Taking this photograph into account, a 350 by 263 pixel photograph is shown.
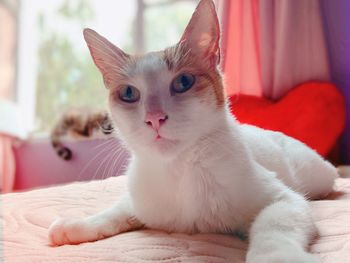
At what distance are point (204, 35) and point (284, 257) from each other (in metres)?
0.53

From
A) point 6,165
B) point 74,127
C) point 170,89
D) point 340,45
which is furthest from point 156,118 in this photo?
point 6,165

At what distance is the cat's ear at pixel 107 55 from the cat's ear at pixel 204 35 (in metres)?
0.15

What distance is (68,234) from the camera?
0.98 metres

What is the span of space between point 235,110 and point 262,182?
107 centimetres

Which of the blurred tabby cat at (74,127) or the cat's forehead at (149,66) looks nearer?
the cat's forehead at (149,66)

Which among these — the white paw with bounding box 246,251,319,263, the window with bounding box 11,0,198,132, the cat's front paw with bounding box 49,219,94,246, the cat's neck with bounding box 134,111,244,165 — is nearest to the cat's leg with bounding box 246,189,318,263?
the white paw with bounding box 246,251,319,263

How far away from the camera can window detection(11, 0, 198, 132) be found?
3.11 metres

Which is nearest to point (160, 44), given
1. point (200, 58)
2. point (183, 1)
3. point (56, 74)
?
point (183, 1)

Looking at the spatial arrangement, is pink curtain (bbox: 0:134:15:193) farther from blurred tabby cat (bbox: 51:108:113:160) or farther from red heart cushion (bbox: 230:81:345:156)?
red heart cushion (bbox: 230:81:345:156)

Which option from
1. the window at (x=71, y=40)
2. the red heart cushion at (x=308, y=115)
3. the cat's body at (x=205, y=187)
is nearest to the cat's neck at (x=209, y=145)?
the cat's body at (x=205, y=187)

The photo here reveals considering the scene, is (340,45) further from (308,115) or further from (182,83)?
(182,83)

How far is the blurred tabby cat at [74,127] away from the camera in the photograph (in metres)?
2.76

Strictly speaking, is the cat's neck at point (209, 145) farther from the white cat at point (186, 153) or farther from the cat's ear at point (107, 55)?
the cat's ear at point (107, 55)

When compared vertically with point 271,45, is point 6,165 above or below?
below
